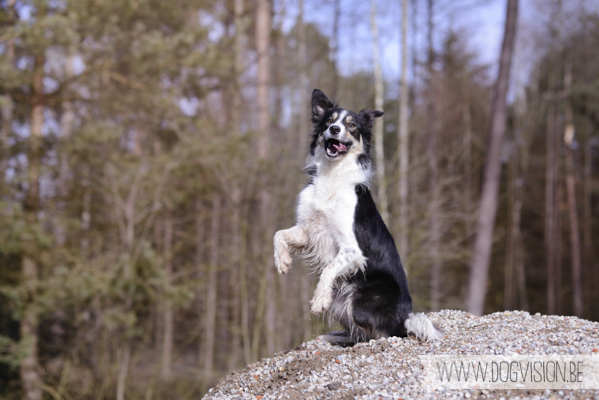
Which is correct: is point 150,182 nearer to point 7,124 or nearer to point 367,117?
point 7,124

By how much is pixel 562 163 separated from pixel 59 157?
21496mm

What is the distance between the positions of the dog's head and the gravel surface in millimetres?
1688

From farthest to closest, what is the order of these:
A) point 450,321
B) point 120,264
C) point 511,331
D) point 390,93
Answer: point 390,93
point 120,264
point 450,321
point 511,331

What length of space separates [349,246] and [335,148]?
88cm

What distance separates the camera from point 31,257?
433 inches

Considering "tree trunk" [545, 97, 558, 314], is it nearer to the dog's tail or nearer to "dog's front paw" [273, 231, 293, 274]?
the dog's tail

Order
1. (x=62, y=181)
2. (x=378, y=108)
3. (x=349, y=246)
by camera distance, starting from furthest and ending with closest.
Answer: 1. (x=378, y=108)
2. (x=62, y=181)
3. (x=349, y=246)

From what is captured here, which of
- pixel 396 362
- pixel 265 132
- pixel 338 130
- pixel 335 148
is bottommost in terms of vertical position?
pixel 396 362

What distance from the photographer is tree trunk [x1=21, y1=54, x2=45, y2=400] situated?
1062 cm

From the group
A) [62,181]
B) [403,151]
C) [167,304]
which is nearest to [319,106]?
[167,304]

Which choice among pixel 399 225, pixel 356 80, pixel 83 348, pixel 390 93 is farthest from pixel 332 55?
pixel 83 348

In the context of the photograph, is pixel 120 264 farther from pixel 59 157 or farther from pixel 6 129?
pixel 6 129

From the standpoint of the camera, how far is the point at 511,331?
14.2 feet

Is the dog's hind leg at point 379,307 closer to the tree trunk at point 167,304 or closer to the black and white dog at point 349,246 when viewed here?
the black and white dog at point 349,246
